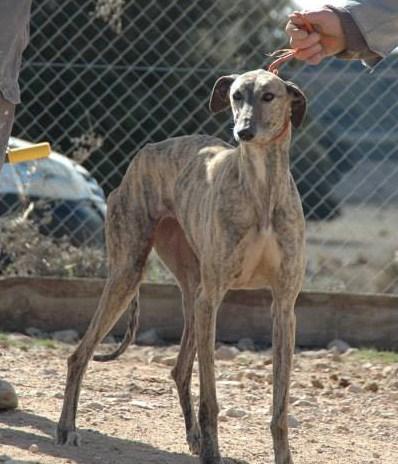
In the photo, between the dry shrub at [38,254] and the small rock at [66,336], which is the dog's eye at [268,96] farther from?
the dry shrub at [38,254]

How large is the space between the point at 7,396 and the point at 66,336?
83.6 inches

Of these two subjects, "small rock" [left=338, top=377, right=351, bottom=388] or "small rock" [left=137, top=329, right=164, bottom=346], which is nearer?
"small rock" [left=338, top=377, right=351, bottom=388]

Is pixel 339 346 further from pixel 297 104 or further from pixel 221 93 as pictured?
pixel 297 104

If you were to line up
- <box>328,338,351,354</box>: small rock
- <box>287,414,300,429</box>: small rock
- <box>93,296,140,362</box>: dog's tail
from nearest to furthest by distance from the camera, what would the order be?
<box>287,414,300,429</box>: small rock → <box>93,296,140,362</box>: dog's tail → <box>328,338,351,354</box>: small rock

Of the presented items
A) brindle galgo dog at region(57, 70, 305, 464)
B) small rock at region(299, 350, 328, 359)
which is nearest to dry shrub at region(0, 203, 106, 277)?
small rock at region(299, 350, 328, 359)

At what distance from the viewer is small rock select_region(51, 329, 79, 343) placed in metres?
7.94

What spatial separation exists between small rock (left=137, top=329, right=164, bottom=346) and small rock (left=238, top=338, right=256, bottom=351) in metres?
0.46

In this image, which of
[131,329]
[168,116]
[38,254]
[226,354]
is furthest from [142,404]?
[168,116]

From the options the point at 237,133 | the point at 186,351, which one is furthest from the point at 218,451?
the point at 237,133

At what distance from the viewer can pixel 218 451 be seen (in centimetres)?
518

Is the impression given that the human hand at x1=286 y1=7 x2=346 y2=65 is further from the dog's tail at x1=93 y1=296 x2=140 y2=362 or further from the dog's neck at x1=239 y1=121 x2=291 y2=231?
the dog's tail at x1=93 y1=296 x2=140 y2=362

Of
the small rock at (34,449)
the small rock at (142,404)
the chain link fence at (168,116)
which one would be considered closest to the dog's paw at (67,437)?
the small rock at (34,449)

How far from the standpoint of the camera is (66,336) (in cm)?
798

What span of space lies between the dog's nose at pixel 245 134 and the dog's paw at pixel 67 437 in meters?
1.43
